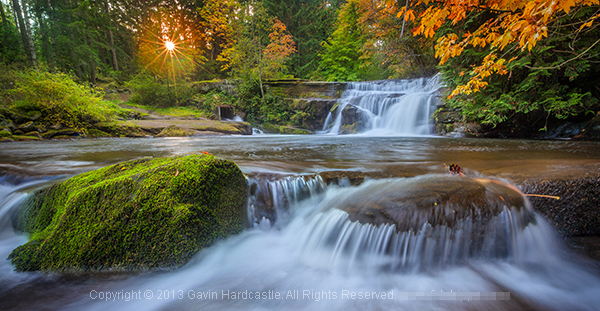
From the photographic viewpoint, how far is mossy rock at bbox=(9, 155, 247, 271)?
6.31 feet

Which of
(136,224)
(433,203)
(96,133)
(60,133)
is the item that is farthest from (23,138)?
(433,203)

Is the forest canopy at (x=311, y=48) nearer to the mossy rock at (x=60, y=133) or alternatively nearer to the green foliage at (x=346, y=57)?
the green foliage at (x=346, y=57)

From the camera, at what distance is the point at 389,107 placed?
39.1 ft

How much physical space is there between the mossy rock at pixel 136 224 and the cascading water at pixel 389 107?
10.3m

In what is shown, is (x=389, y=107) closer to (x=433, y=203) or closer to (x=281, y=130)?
(x=281, y=130)

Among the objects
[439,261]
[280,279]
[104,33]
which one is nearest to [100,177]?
[280,279]

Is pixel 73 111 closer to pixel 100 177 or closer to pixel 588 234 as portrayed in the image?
pixel 100 177

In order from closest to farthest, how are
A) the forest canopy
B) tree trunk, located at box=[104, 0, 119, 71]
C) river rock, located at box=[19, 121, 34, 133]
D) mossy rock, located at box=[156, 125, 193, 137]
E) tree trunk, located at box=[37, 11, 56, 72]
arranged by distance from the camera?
1. the forest canopy
2. river rock, located at box=[19, 121, 34, 133]
3. mossy rock, located at box=[156, 125, 193, 137]
4. tree trunk, located at box=[37, 11, 56, 72]
5. tree trunk, located at box=[104, 0, 119, 71]

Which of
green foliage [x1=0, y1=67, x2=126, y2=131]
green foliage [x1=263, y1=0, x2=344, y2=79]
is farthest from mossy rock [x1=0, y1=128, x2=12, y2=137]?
green foliage [x1=263, y1=0, x2=344, y2=79]

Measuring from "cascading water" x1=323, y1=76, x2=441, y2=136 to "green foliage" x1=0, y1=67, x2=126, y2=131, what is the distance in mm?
11320

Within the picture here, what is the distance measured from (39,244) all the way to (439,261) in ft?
12.4

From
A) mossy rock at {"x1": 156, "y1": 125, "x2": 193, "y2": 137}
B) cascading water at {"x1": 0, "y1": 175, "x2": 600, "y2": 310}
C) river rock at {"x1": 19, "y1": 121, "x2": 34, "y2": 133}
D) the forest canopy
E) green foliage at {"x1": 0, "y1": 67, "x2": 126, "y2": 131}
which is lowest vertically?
cascading water at {"x1": 0, "y1": 175, "x2": 600, "y2": 310}

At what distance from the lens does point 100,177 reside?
2594 mm

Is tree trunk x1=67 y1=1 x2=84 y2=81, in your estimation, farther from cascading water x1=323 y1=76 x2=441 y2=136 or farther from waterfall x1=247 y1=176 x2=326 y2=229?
waterfall x1=247 y1=176 x2=326 y2=229
